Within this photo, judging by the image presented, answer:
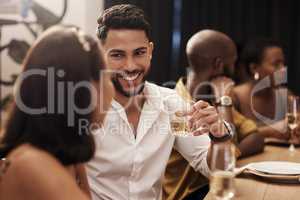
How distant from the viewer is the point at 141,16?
1.38m

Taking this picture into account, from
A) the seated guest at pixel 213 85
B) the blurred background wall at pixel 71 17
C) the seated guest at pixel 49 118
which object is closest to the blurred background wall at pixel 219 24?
the seated guest at pixel 213 85

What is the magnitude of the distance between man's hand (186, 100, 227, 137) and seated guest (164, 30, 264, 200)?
1.28 feet

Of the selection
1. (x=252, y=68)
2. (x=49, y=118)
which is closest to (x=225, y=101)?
(x=252, y=68)

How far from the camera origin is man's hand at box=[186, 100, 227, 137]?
1.34 metres

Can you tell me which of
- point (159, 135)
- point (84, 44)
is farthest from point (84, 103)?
point (159, 135)

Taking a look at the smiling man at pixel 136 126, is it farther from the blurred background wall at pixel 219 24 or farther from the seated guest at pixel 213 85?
the blurred background wall at pixel 219 24

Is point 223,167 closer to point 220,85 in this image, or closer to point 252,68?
point 220,85

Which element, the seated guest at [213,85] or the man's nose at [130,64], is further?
the seated guest at [213,85]

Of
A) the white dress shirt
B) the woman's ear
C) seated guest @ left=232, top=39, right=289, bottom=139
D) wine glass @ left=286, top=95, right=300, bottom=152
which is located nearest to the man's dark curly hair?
the white dress shirt

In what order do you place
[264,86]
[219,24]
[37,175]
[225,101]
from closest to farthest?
[37,175] → [225,101] → [264,86] → [219,24]

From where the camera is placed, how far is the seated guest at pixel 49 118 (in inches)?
32.6

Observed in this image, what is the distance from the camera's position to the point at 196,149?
1594mm

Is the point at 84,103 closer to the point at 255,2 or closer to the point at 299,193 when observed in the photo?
the point at 299,193

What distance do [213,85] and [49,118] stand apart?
48.5 inches
